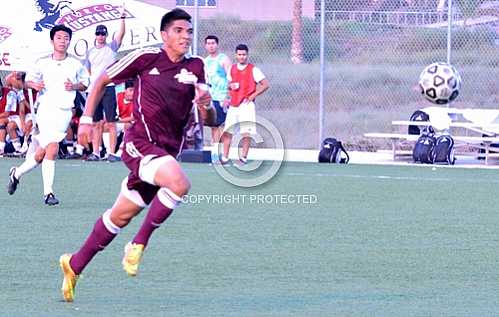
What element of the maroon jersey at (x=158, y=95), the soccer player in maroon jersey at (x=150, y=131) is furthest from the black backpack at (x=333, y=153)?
the maroon jersey at (x=158, y=95)

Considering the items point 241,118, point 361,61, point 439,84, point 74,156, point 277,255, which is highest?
point 361,61

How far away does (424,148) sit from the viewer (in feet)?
71.6

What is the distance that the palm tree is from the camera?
Answer: 25.5 m

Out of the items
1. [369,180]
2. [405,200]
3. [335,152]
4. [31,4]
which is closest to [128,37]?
[31,4]

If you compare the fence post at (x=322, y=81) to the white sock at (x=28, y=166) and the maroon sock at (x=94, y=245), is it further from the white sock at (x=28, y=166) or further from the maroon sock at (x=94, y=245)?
the maroon sock at (x=94, y=245)

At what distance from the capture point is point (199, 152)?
2198 centimetres

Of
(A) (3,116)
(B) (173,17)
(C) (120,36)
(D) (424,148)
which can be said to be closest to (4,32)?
(A) (3,116)

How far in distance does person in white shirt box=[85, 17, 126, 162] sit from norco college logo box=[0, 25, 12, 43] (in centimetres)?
291

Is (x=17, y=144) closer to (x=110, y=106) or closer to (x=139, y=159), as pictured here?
(x=110, y=106)

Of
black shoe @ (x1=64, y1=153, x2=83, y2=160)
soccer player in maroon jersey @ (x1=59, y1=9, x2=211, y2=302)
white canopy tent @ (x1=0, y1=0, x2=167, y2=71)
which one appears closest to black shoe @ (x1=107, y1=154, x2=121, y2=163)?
black shoe @ (x1=64, y1=153, x2=83, y2=160)

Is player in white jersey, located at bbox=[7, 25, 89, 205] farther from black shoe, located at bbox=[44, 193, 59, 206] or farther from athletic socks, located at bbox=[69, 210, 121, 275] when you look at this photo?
athletic socks, located at bbox=[69, 210, 121, 275]

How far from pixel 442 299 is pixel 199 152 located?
1367 cm

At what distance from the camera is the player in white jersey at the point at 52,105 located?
47.0 feet

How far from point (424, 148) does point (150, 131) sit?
1379 cm
